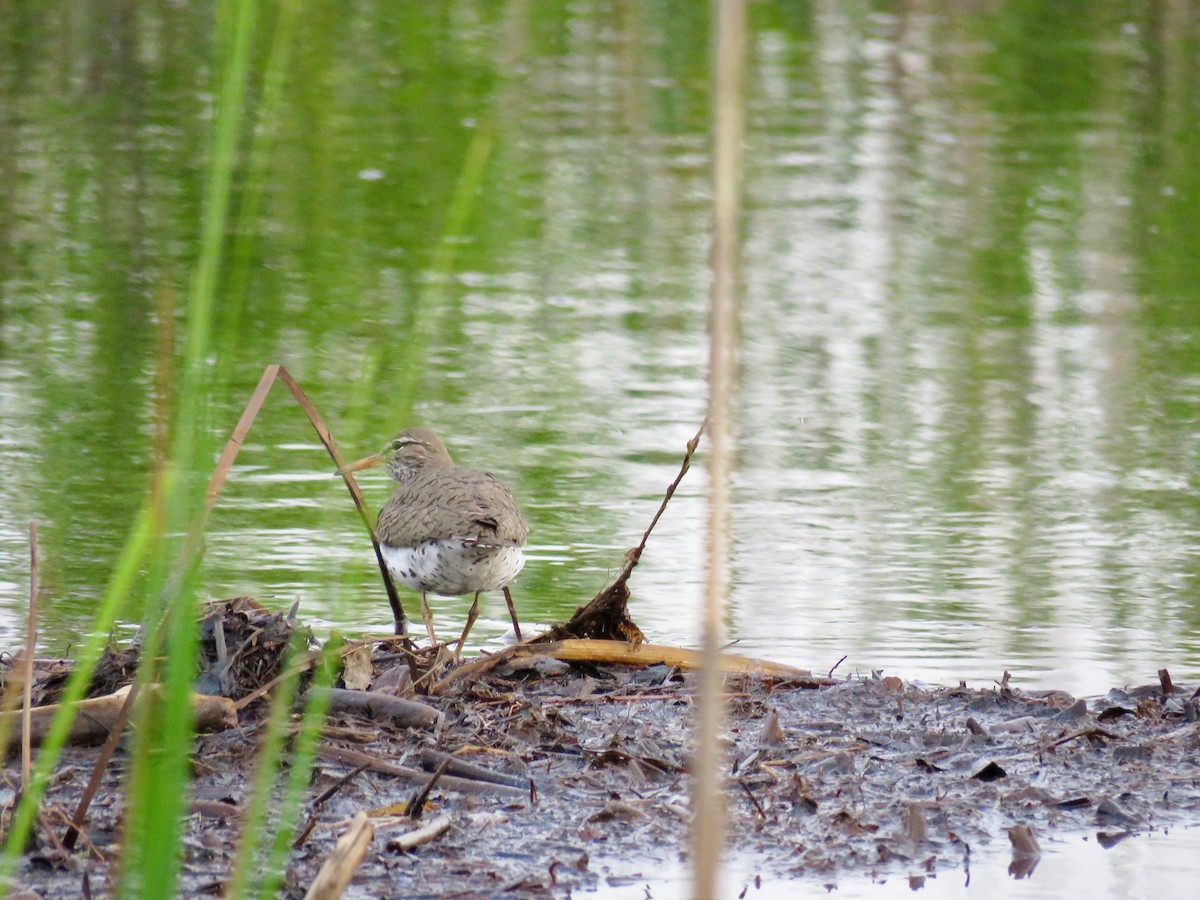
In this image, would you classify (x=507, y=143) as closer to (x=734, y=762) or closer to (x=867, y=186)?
(x=867, y=186)

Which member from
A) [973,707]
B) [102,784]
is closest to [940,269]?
[973,707]

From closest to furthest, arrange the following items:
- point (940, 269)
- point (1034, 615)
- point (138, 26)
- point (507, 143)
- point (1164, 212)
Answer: point (1034, 615)
point (940, 269)
point (1164, 212)
point (507, 143)
point (138, 26)

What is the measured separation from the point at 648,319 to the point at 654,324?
0.11 metres

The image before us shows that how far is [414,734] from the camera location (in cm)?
543

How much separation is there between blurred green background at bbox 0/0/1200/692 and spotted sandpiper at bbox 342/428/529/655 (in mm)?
342

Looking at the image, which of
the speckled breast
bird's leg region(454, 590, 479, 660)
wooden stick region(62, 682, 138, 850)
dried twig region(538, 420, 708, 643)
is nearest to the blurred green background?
the speckled breast

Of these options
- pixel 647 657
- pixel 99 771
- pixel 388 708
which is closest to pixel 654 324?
pixel 647 657

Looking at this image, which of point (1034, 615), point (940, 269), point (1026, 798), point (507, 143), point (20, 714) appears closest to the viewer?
point (20, 714)

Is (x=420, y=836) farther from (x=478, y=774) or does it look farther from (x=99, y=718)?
(x=99, y=718)

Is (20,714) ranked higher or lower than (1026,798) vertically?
higher

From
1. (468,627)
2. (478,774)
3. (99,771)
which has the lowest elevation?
(468,627)

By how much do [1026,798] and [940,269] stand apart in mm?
8908

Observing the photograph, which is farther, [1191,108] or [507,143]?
[1191,108]

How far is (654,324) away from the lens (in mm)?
12008
